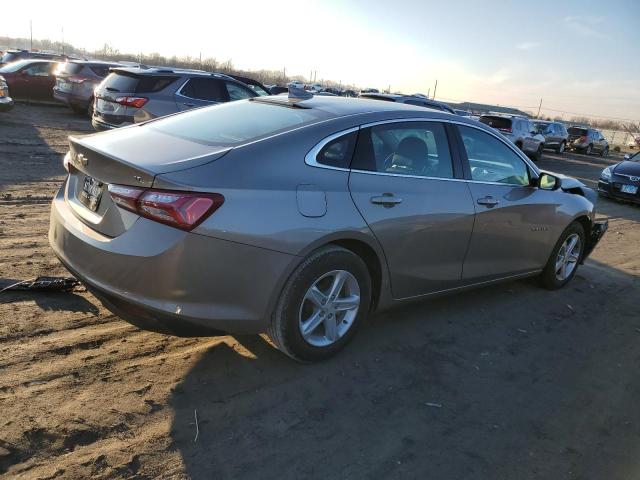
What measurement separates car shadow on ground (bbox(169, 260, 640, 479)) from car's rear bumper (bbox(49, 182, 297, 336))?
20.0 inches

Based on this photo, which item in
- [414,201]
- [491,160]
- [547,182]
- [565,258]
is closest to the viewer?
[414,201]

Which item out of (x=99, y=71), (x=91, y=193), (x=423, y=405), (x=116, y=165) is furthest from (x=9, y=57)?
(x=423, y=405)

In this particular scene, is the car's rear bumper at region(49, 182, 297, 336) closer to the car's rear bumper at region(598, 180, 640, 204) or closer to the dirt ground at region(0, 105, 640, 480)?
the dirt ground at region(0, 105, 640, 480)

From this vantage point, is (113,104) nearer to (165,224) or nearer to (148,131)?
(148,131)

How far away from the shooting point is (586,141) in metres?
31.8

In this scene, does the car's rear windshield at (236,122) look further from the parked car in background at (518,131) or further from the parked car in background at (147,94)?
the parked car in background at (518,131)

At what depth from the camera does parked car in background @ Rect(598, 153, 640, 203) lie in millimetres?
12555

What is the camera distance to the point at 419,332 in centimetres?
430

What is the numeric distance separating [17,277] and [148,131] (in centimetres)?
177

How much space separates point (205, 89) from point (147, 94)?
114cm

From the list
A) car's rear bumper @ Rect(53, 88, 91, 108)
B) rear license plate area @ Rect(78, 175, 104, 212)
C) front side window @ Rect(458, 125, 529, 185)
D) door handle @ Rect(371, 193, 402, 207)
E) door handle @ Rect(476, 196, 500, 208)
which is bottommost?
car's rear bumper @ Rect(53, 88, 91, 108)

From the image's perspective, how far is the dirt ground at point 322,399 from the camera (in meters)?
2.69

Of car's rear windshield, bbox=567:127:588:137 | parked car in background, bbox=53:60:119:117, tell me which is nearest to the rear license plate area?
parked car in background, bbox=53:60:119:117

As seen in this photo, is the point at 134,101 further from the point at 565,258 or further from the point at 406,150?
the point at 565,258
